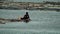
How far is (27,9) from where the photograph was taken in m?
41.4

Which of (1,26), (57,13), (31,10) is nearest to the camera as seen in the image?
(1,26)

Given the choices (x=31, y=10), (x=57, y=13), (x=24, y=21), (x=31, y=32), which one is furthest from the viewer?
(x=31, y=10)

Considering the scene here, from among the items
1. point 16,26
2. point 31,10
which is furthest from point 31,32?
point 31,10

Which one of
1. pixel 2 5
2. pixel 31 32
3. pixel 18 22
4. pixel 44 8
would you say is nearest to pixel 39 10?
pixel 44 8

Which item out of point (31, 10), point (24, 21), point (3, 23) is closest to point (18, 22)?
point (24, 21)

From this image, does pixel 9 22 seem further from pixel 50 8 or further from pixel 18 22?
pixel 50 8

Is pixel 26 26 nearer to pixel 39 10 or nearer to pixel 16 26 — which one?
pixel 16 26

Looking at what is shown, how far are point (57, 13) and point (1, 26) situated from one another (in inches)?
743

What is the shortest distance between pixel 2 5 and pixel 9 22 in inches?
745

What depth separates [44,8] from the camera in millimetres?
41156

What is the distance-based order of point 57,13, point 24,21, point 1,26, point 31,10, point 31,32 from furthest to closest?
point 31,10
point 57,13
point 24,21
point 1,26
point 31,32

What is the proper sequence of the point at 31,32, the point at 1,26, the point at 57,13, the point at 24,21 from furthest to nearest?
1. the point at 57,13
2. the point at 24,21
3. the point at 1,26
4. the point at 31,32

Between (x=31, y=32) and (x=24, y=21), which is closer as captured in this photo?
(x=31, y=32)

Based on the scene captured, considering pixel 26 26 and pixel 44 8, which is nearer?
pixel 26 26
